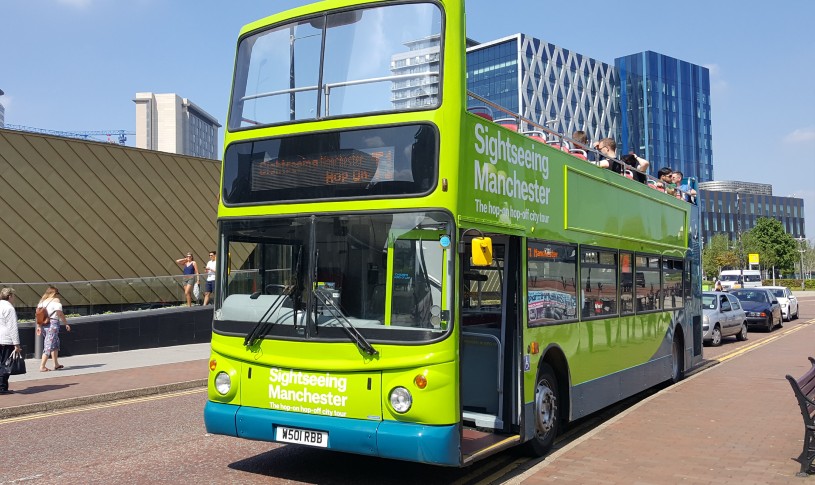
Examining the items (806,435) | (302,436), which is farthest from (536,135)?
(302,436)

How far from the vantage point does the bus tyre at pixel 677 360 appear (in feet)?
43.3

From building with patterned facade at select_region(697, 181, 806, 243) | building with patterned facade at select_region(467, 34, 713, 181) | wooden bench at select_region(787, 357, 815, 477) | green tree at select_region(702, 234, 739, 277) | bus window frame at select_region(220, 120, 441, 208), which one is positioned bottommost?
wooden bench at select_region(787, 357, 815, 477)

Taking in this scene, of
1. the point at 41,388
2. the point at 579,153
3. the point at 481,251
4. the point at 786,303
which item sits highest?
the point at 579,153

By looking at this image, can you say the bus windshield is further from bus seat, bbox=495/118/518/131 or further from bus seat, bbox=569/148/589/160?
bus seat, bbox=569/148/589/160

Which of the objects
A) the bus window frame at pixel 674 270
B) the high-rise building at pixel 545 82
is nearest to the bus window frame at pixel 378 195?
the bus window frame at pixel 674 270

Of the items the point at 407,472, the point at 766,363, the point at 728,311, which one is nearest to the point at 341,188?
the point at 407,472

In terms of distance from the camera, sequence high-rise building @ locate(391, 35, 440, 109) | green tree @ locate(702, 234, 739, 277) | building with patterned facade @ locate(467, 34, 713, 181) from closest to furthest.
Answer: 1. high-rise building @ locate(391, 35, 440, 109)
2. green tree @ locate(702, 234, 739, 277)
3. building with patterned facade @ locate(467, 34, 713, 181)

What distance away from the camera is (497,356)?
751 centimetres

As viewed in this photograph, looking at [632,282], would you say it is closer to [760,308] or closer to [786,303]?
[760,308]

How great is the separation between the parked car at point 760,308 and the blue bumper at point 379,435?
966 inches

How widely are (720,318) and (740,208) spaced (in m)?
123

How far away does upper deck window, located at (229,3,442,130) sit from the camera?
6629 millimetres

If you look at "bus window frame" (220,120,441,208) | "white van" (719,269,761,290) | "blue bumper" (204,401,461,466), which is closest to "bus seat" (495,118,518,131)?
"bus window frame" (220,120,441,208)

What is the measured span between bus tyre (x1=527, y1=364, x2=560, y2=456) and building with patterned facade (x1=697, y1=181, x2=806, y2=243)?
12544 centimetres
